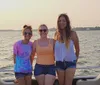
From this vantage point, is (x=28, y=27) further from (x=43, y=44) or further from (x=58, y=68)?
(x=58, y=68)

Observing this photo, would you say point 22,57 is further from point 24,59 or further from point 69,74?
point 69,74

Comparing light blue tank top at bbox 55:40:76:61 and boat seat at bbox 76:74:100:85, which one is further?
boat seat at bbox 76:74:100:85

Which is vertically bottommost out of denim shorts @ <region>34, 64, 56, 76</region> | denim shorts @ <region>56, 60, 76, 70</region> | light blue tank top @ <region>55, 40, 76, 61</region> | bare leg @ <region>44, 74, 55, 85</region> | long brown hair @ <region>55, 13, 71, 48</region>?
bare leg @ <region>44, 74, 55, 85</region>

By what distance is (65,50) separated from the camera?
5.94 metres

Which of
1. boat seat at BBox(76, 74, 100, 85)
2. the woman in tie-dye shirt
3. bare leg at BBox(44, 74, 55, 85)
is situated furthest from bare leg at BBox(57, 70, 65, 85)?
boat seat at BBox(76, 74, 100, 85)

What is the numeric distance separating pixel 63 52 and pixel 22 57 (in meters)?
0.72

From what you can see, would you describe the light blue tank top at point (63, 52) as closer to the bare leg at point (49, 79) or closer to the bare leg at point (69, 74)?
the bare leg at point (69, 74)

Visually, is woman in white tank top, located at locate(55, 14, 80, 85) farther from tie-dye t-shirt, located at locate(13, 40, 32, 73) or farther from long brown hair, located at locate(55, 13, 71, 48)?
tie-dye t-shirt, located at locate(13, 40, 32, 73)

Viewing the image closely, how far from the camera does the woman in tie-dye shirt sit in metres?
5.92

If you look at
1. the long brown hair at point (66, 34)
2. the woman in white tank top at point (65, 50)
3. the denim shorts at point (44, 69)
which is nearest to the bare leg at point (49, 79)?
the denim shorts at point (44, 69)

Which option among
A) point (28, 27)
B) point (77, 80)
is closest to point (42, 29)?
point (28, 27)

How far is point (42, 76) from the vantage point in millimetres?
5961

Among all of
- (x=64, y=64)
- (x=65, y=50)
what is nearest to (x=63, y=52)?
(x=65, y=50)

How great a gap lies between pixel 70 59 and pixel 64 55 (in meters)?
0.13
